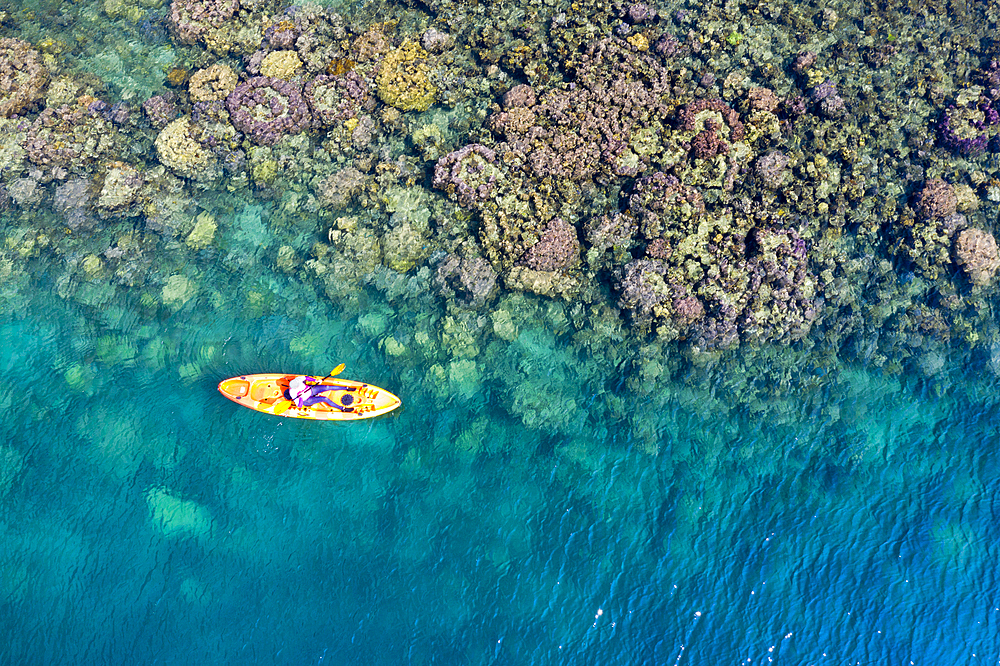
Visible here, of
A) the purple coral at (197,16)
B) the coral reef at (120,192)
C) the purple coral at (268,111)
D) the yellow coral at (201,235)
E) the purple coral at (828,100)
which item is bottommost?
the yellow coral at (201,235)

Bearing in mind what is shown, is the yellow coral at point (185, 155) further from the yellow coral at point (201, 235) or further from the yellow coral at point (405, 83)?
the yellow coral at point (405, 83)

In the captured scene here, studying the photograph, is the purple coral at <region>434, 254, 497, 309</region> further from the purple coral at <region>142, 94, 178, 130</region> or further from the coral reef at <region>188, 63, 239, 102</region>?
the purple coral at <region>142, 94, 178, 130</region>

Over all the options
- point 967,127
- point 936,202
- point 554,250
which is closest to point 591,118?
point 554,250

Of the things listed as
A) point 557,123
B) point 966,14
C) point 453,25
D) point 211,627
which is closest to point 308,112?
point 453,25

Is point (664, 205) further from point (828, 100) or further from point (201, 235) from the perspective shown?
point (201, 235)

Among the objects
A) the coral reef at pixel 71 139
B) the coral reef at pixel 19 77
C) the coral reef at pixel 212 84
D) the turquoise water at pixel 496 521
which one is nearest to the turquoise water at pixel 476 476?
the turquoise water at pixel 496 521

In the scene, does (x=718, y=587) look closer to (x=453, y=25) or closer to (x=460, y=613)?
(x=460, y=613)

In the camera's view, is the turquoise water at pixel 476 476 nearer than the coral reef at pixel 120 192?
Yes

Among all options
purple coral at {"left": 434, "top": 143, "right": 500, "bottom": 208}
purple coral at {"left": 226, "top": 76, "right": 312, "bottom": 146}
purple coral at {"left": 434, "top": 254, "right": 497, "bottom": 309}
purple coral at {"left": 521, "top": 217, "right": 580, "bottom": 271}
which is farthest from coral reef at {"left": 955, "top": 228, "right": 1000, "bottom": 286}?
purple coral at {"left": 226, "top": 76, "right": 312, "bottom": 146}
